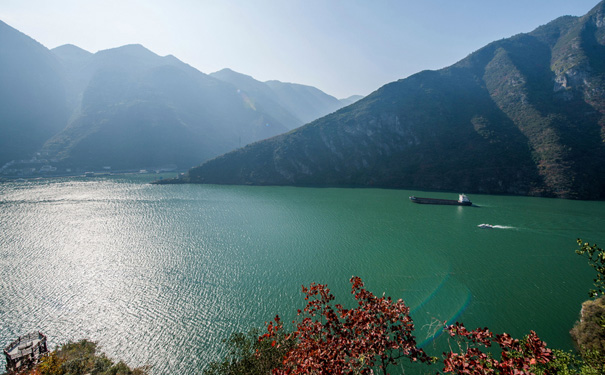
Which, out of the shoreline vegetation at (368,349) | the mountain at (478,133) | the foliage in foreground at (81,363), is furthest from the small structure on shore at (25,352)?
the mountain at (478,133)

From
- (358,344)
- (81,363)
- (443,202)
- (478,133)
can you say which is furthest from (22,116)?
(478,133)

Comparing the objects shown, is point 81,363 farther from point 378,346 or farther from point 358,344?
point 378,346

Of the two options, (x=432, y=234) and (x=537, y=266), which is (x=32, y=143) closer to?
(x=432, y=234)

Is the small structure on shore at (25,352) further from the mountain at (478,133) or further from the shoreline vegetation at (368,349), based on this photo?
the mountain at (478,133)

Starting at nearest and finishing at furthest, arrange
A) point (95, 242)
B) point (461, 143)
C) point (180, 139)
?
point (95, 242)
point (461, 143)
point (180, 139)

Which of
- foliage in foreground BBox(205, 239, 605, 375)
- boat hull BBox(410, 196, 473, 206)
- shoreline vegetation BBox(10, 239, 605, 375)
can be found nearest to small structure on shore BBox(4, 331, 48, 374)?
shoreline vegetation BBox(10, 239, 605, 375)

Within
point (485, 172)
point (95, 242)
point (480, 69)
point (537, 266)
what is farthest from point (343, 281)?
point (480, 69)

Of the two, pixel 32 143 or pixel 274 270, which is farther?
pixel 32 143
